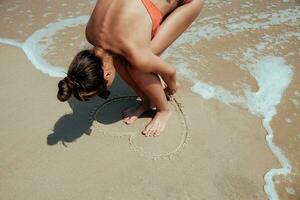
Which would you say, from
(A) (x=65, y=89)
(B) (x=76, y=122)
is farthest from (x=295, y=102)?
(A) (x=65, y=89)

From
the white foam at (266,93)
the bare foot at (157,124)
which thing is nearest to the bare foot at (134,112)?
the bare foot at (157,124)

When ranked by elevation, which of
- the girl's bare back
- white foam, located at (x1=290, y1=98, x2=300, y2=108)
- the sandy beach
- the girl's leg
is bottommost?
white foam, located at (x1=290, y1=98, x2=300, y2=108)

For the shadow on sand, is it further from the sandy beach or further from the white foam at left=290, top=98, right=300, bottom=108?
the white foam at left=290, top=98, right=300, bottom=108

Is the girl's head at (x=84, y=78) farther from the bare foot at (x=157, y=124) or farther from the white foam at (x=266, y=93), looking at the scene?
the white foam at (x=266, y=93)

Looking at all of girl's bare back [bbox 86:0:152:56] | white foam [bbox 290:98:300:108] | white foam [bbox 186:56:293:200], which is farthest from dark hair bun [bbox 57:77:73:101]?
white foam [bbox 290:98:300:108]

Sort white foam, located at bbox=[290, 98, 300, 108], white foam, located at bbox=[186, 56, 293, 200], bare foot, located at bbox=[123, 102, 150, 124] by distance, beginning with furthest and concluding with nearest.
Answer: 1. white foam, located at bbox=[290, 98, 300, 108]
2. bare foot, located at bbox=[123, 102, 150, 124]
3. white foam, located at bbox=[186, 56, 293, 200]

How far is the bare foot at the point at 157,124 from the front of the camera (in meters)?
3.24

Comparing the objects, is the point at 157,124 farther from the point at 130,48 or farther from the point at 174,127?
the point at 130,48

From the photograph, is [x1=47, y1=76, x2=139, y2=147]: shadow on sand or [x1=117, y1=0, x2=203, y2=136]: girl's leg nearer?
[x1=117, y1=0, x2=203, y2=136]: girl's leg

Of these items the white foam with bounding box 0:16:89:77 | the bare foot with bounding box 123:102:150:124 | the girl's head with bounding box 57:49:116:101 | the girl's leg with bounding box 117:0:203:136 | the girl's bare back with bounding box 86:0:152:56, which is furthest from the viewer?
the white foam with bounding box 0:16:89:77

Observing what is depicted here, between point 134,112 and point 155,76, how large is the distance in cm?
47

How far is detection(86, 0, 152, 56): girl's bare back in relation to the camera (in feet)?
9.11

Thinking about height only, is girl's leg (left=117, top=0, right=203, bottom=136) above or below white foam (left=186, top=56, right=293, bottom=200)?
above

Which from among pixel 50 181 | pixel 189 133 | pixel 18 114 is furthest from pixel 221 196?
pixel 18 114
